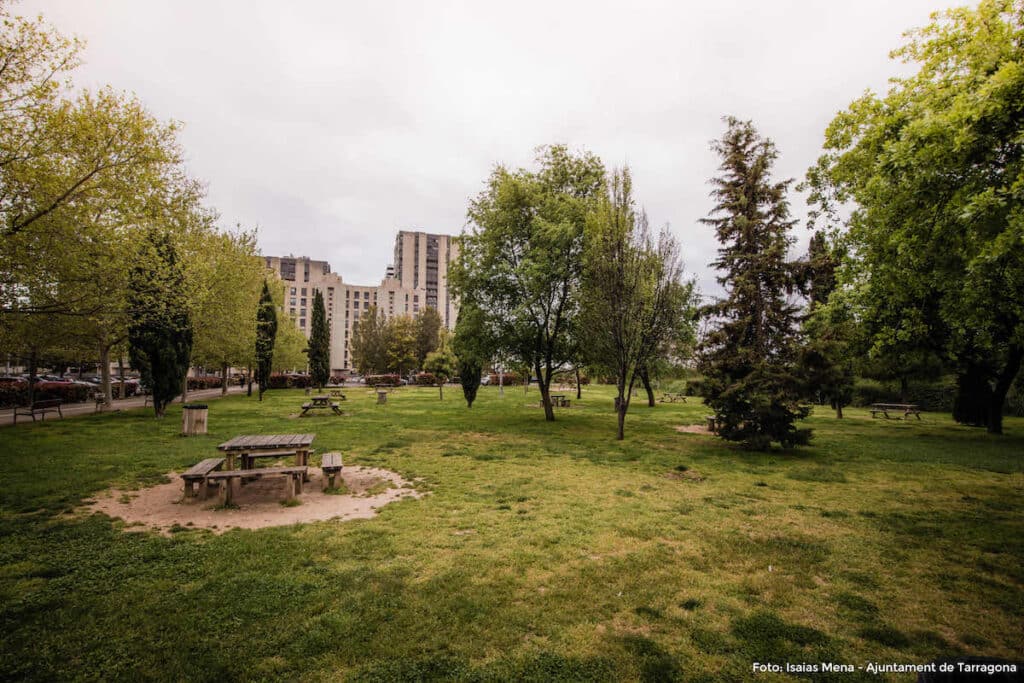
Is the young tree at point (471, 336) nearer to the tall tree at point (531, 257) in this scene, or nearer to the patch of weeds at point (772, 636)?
the tall tree at point (531, 257)

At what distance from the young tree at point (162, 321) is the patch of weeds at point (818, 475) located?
20214 mm

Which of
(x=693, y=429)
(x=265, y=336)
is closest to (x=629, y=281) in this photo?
(x=693, y=429)

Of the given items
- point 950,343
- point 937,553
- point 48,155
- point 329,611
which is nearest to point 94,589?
point 329,611

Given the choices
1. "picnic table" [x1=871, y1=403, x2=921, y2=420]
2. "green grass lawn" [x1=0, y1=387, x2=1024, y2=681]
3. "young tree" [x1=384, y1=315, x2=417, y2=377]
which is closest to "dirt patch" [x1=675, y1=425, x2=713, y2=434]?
"green grass lawn" [x1=0, y1=387, x2=1024, y2=681]

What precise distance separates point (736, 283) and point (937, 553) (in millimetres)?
17711

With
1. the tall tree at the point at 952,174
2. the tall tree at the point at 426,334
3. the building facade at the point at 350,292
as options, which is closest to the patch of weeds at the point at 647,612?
the tall tree at the point at 952,174

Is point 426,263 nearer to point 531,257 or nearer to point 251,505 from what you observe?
point 531,257

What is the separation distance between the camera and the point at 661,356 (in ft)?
96.7

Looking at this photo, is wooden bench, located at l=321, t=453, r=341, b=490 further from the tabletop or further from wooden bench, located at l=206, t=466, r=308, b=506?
the tabletop

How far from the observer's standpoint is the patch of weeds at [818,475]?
10.0 m

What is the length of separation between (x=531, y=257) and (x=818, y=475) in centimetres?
1215

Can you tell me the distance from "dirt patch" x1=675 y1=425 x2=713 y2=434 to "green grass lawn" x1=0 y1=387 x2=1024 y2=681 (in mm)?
8121

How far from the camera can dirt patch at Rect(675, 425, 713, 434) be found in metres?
18.2

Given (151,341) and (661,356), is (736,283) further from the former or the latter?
(151,341)
